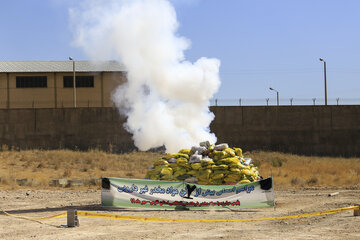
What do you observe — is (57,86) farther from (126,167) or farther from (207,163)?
(207,163)

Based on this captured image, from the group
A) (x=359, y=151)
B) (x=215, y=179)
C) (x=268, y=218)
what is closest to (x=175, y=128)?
(x=215, y=179)

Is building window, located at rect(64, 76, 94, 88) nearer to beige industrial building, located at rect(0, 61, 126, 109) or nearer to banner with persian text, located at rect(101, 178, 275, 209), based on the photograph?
beige industrial building, located at rect(0, 61, 126, 109)

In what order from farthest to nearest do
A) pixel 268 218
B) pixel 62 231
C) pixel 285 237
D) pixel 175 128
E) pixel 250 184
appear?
pixel 175 128, pixel 250 184, pixel 268 218, pixel 62 231, pixel 285 237

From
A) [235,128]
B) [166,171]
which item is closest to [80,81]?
[235,128]

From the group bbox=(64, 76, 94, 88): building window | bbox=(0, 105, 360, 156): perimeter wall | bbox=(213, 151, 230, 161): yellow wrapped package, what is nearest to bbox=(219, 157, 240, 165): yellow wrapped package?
bbox=(213, 151, 230, 161): yellow wrapped package

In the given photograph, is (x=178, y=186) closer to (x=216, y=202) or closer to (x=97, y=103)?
(x=216, y=202)

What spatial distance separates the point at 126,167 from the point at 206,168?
653 inches

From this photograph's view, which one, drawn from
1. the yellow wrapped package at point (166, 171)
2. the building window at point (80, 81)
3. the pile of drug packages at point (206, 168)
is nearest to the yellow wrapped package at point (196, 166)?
the pile of drug packages at point (206, 168)

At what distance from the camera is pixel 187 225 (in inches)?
608

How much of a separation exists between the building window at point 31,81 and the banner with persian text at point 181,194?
116 ft

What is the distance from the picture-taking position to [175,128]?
2559 cm

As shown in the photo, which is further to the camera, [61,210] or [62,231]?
[61,210]

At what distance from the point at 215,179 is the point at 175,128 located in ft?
18.9

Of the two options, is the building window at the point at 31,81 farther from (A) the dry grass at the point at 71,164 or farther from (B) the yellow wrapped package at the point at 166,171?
(B) the yellow wrapped package at the point at 166,171
